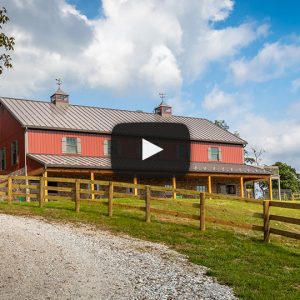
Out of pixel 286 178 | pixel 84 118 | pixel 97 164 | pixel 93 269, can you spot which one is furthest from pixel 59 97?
pixel 286 178

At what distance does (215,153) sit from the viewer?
38.4 metres

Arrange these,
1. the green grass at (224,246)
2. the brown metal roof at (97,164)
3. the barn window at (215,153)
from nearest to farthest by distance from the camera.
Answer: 1. the green grass at (224,246)
2. the brown metal roof at (97,164)
3. the barn window at (215,153)

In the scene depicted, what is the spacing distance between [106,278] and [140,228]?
559 centimetres

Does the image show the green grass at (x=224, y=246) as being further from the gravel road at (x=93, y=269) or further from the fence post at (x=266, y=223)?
the gravel road at (x=93, y=269)

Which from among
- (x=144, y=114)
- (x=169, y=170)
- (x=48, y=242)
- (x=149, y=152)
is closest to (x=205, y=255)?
(x=48, y=242)

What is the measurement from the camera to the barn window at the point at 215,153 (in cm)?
3803

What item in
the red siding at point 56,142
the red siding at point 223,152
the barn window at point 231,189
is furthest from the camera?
the barn window at point 231,189

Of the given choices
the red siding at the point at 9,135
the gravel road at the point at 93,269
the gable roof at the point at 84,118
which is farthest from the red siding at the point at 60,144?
the gravel road at the point at 93,269

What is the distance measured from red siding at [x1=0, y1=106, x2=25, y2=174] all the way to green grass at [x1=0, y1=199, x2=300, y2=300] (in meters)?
12.7

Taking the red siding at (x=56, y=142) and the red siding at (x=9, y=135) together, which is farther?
the red siding at (x=9, y=135)

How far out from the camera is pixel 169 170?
33375 millimetres

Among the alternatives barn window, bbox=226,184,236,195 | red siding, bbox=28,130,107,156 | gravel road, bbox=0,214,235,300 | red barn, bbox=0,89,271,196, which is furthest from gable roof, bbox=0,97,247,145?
gravel road, bbox=0,214,235,300

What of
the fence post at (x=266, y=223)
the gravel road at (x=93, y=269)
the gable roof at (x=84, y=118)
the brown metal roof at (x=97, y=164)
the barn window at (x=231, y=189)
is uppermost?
the gable roof at (x=84, y=118)
